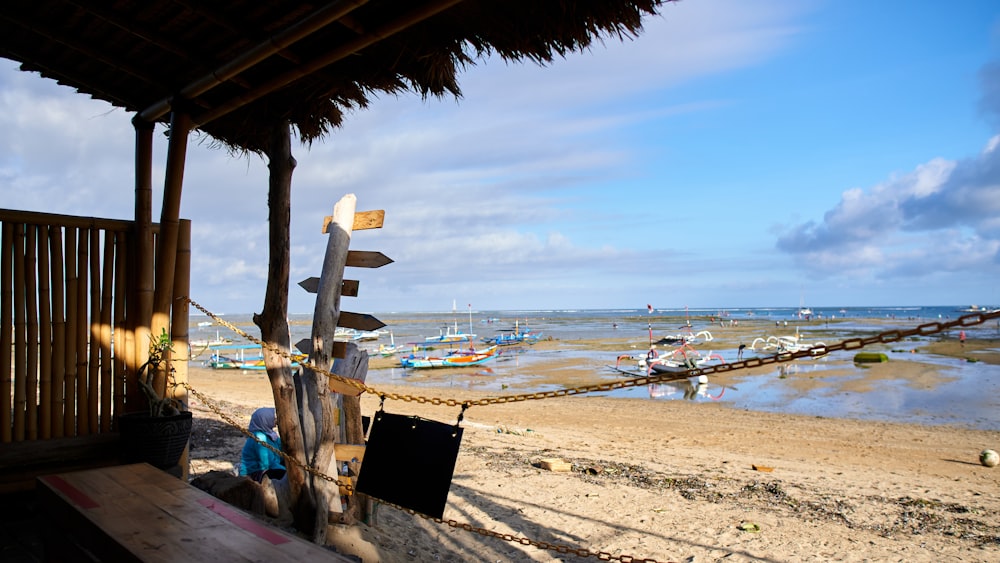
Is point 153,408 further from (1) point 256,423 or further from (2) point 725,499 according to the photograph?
(2) point 725,499

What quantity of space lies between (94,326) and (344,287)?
1901 millimetres

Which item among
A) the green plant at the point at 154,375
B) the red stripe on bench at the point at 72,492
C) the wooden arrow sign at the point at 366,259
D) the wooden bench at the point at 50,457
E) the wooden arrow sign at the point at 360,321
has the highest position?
the wooden arrow sign at the point at 366,259

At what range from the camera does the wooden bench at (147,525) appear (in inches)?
87.3

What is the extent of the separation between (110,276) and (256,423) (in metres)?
1.92

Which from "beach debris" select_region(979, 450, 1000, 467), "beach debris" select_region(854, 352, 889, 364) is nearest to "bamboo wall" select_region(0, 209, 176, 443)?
"beach debris" select_region(979, 450, 1000, 467)

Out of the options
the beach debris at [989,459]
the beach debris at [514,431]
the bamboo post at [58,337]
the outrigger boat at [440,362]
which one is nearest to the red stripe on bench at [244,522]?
the bamboo post at [58,337]

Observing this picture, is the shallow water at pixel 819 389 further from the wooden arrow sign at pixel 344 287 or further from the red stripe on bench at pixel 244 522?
the red stripe on bench at pixel 244 522

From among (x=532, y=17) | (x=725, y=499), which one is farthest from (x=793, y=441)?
(x=532, y=17)

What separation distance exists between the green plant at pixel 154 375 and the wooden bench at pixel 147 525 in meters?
1.19

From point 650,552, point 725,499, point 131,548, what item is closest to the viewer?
point 131,548

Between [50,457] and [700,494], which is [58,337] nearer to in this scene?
[50,457]

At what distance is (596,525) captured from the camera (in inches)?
235

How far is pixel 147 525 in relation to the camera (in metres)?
2.52

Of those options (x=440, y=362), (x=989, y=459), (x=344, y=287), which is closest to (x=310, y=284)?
(x=344, y=287)
